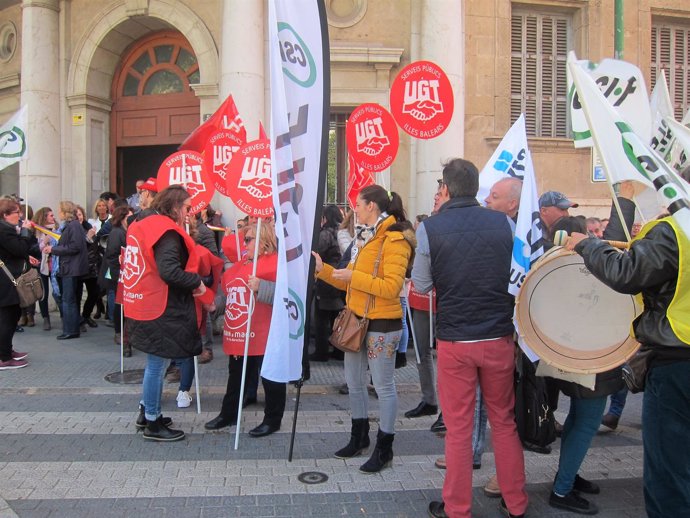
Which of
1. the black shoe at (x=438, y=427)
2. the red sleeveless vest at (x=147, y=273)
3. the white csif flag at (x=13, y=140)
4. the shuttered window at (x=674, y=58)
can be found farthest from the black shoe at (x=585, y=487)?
the shuttered window at (x=674, y=58)

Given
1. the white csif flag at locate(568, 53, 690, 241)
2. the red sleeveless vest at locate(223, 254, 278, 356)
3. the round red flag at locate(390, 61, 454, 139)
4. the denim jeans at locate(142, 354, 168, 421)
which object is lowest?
the denim jeans at locate(142, 354, 168, 421)

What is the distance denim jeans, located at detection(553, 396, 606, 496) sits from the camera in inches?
144

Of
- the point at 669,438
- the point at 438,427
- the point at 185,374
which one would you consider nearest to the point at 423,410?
the point at 438,427

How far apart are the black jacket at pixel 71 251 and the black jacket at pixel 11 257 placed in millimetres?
1296

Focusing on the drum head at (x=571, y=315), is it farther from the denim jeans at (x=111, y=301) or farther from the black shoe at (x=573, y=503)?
the denim jeans at (x=111, y=301)

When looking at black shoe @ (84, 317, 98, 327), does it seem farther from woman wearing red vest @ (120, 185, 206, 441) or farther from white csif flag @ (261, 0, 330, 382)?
white csif flag @ (261, 0, 330, 382)

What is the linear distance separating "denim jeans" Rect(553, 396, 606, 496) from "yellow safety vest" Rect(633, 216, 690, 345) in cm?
117

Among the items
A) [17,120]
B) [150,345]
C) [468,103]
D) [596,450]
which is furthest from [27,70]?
[596,450]

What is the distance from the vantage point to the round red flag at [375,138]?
7.66 metres

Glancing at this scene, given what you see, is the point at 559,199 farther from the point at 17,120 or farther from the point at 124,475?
the point at 17,120

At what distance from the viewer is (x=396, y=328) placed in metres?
4.23

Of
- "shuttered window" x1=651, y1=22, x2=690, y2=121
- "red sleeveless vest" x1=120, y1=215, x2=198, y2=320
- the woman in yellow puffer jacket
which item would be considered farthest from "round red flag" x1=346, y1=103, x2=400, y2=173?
"shuttered window" x1=651, y1=22, x2=690, y2=121

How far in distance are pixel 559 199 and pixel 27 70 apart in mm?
11264

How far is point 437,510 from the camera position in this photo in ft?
11.8
